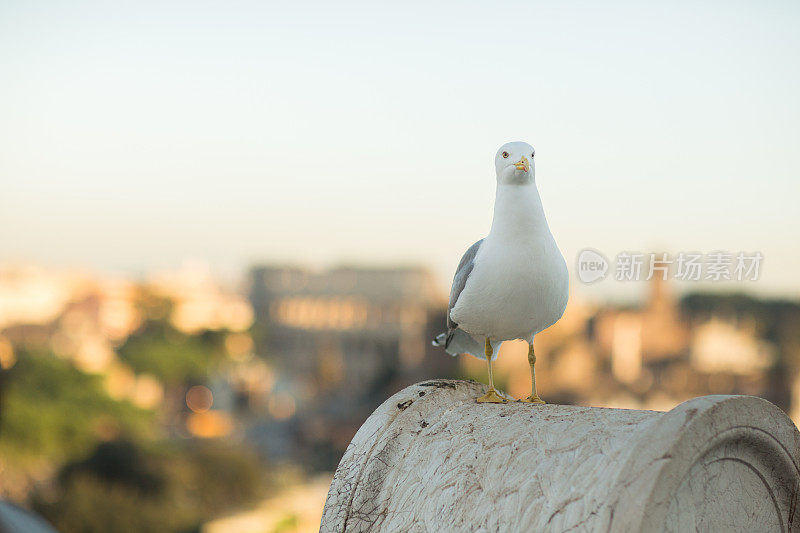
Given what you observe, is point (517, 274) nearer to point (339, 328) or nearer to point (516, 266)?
point (516, 266)

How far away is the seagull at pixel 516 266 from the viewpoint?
3678mm

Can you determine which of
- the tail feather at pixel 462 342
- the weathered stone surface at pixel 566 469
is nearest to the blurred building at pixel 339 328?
the tail feather at pixel 462 342

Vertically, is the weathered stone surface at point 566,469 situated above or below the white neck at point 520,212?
below

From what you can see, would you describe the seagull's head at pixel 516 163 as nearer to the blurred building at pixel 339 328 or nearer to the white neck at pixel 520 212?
the white neck at pixel 520 212

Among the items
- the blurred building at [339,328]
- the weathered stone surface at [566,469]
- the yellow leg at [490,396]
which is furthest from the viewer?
the blurred building at [339,328]

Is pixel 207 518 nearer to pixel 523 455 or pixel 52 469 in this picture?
pixel 52 469

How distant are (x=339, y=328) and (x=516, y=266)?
90879mm

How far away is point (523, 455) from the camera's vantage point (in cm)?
338

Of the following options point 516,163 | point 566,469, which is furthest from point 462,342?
point 566,469

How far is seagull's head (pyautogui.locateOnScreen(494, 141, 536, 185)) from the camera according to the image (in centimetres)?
365

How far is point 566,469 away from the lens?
3.18m

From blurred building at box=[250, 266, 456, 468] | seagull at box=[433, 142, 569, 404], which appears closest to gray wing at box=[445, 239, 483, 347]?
seagull at box=[433, 142, 569, 404]

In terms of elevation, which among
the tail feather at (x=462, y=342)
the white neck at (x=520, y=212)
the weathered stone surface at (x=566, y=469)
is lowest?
the weathered stone surface at (x=566, y=469)

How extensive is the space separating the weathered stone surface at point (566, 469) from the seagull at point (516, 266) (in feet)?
1.31
